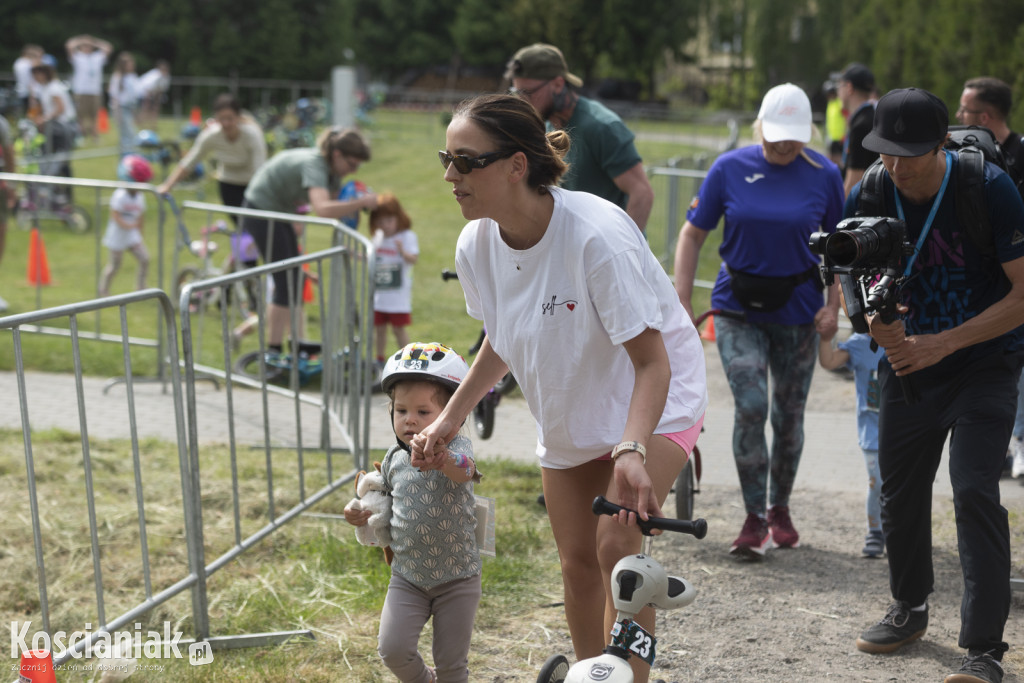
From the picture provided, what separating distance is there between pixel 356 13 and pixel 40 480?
5202 centimetres

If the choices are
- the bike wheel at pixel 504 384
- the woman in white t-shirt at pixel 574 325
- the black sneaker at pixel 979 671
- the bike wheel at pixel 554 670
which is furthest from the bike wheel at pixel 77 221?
the black sneaker at pixel 979 671

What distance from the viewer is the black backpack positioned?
3594 millimetres

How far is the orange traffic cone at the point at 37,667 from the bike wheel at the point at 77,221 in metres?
13.8

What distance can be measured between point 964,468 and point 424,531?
1772mm

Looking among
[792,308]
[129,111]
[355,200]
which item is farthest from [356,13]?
[792,308]

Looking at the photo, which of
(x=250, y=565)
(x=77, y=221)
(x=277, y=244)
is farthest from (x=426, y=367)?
(x=77, y=221)

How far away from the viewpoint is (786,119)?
15.9 feet

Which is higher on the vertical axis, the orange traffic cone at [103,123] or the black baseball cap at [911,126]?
the black baseball cap at [911,126]

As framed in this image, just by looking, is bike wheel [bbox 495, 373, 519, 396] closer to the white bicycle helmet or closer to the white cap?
the white cap

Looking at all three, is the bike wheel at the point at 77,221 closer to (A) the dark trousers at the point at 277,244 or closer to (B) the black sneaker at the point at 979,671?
(A) the dark trousers at the point at 277,244

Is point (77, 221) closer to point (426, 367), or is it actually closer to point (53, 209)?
point (53, 209)

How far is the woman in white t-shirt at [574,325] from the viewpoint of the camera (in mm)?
2795

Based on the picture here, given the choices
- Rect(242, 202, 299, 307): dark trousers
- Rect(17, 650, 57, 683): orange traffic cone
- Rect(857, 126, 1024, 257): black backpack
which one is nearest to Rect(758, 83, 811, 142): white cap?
Rect(857, 126, 1024, 257): black backpack

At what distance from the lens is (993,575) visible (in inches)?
142
